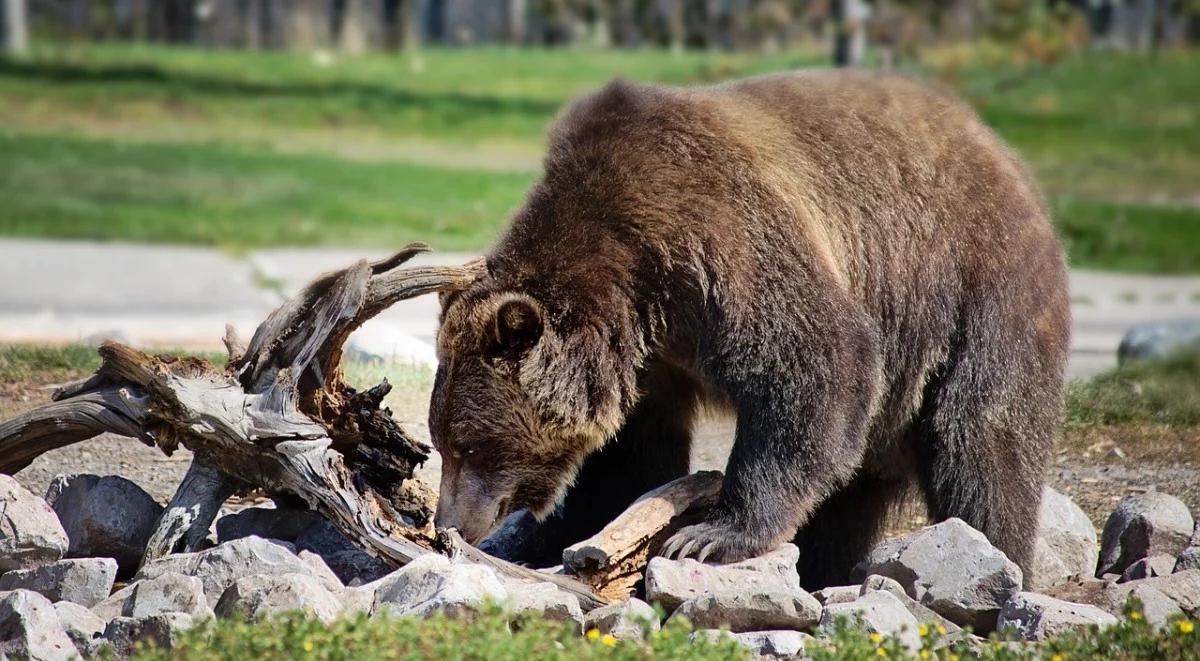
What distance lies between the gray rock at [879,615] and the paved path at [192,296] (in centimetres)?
435

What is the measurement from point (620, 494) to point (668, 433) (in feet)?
1.02

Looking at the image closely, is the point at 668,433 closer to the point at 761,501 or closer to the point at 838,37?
the point at 761,501

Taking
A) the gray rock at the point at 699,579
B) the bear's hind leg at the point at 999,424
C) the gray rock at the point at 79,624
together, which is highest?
the bear's hind leg at the point at 999,424

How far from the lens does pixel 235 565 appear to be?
4.73 meters

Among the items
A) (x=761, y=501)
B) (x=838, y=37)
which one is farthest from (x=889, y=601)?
(x=838, y=37)

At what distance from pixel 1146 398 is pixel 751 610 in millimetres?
3474

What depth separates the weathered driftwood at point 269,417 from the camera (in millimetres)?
4895

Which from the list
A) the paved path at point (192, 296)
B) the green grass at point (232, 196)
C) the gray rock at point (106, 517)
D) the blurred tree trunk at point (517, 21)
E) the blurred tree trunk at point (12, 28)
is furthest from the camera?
the blurred tree trunk at point (517, 21)

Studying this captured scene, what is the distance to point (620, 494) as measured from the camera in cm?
576

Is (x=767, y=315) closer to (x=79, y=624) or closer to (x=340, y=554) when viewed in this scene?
(x=340, y=554)

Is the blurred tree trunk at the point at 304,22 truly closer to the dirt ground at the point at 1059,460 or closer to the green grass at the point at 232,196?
the green grass at the point at 232,196

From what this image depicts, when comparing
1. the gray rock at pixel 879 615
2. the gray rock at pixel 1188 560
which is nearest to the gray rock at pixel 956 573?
the gray rock at pixel 879 615

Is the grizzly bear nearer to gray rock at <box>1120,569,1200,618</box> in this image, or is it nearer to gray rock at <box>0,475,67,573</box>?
gray rock at <box>1120,569,1200,618</box>

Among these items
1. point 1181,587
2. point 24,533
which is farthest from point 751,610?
point 24,533
